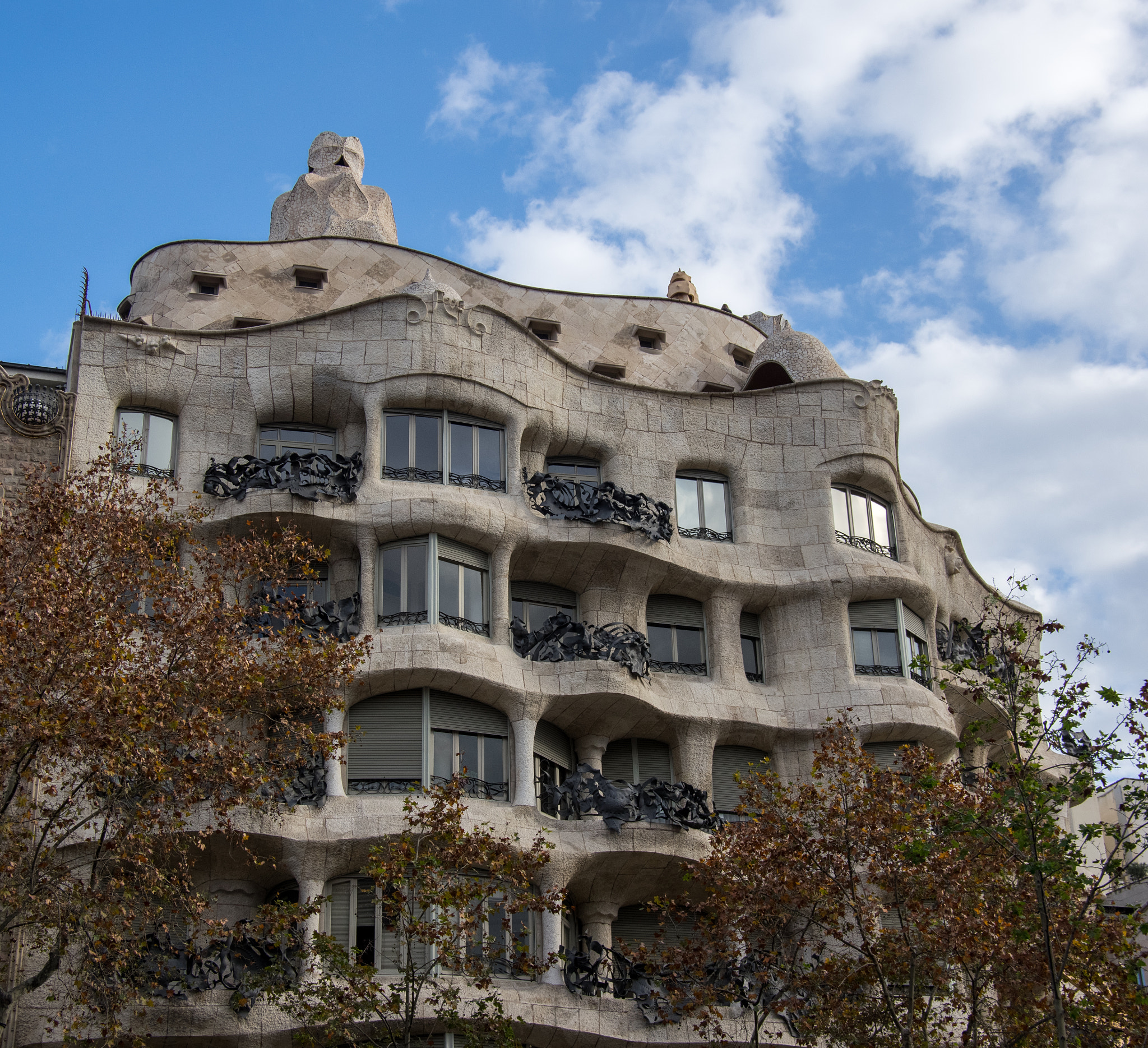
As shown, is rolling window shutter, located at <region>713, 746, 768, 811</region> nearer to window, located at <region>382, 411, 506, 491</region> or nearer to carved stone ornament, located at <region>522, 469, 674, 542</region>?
carved stone ornament, located at <region>522, 469, 674, 542</region>

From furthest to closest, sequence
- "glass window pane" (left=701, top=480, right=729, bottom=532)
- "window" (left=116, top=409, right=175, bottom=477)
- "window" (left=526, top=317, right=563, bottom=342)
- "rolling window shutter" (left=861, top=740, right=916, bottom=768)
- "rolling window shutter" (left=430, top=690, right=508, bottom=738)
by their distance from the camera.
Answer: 1. "window" (left=526, top=317, right=563, bottom=342)
2. "glass window pane" (left=701, top=480, right=729, bottom=532)
3. "rolling window shutter" (left=861, top=740, right=916, bottom=768)
4. "window" (left=116, top=409, right=175, bottom=477)
5. "rolling window shutter" (left=430, top=690, right=508, bottom=738)

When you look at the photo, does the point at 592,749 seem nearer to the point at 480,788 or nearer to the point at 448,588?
the point at 480,788

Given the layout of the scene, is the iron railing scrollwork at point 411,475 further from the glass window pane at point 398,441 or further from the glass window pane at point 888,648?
the glass window pane at point 888,648

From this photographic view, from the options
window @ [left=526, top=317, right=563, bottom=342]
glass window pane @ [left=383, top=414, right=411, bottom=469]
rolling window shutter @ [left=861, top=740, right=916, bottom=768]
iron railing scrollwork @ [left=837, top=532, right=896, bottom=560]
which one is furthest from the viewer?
window @ [left=526, top=317, right=563, bottom=342]

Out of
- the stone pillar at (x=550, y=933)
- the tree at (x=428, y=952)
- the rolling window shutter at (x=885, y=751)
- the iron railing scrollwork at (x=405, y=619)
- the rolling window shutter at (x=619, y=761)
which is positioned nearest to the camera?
the tree at (x=428, y=952)

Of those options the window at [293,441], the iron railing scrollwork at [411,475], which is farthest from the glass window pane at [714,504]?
the window at [293,441]

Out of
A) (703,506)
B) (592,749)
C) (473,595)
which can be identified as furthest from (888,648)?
(473,595)

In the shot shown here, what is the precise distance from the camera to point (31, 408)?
91.2 ft

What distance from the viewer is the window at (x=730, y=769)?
96.9 ft

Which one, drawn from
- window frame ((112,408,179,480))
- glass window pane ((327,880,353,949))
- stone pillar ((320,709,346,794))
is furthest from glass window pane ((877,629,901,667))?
window frame ((112,408,179,480))

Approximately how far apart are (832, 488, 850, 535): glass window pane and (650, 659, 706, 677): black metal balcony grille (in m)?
3.89

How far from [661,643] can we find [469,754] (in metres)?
5.09

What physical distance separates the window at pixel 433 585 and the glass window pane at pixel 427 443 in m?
1.56

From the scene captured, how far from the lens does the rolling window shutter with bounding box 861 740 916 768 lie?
29.7 meters
